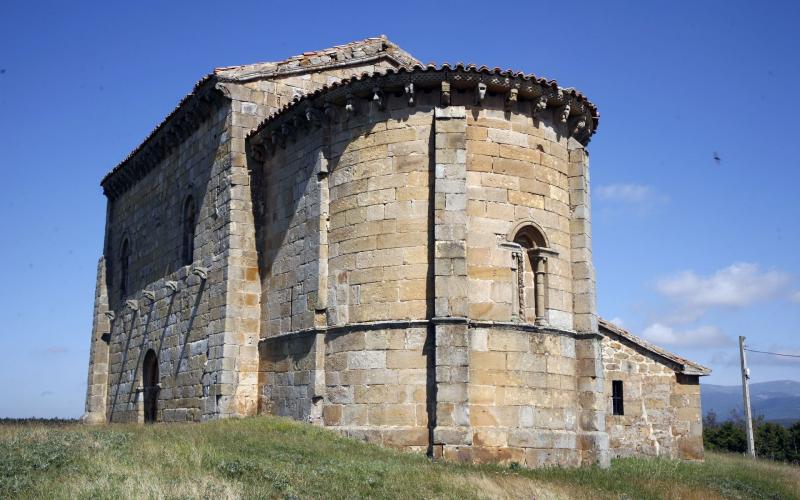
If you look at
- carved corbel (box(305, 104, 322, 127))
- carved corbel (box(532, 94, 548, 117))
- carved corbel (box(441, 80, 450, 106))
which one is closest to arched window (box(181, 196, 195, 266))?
carved corbel (box(305, 104, 322, 127))

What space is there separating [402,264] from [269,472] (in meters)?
4.49

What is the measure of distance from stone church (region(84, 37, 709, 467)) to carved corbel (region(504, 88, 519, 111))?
0.9 inches

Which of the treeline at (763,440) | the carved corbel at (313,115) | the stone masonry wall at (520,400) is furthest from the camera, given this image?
the treeline at (763,440)

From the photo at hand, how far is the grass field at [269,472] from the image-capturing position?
965 cm

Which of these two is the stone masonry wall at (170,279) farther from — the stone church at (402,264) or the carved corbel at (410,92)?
the carved corbel at (410,92)

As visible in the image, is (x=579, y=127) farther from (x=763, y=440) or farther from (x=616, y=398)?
(x=763, y=440)

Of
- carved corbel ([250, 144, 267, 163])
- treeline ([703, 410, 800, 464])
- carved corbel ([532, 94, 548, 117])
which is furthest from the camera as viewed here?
treeline ([703, 410, 800, 464])

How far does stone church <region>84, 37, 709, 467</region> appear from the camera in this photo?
13133mm

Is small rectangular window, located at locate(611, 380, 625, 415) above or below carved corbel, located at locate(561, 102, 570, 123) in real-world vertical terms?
below

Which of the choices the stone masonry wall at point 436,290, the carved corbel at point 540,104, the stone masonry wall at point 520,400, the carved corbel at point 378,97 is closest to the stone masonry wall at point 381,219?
the stone masonry wall at point 436,290

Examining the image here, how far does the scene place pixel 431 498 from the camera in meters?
9.87

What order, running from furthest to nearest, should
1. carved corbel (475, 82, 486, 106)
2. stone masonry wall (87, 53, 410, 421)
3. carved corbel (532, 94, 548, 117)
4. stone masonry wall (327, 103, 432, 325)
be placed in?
1. stone masonry wall (87, 53, 410, 421)
2. carved corbel (532, 94, 548, 117)
3. carved corbel (475, 82, 486, 106)
4. stone masonry wall (327, 103, 432, 325)

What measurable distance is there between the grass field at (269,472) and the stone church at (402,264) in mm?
1000

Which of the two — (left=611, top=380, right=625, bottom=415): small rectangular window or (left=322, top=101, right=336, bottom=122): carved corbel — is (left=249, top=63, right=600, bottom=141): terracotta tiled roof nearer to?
(left=322, top=101, right=336, bottom=122): carved corbel
